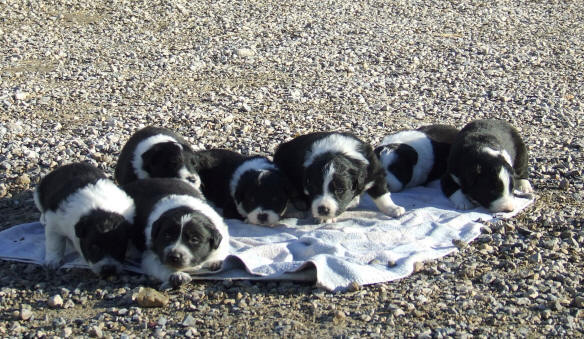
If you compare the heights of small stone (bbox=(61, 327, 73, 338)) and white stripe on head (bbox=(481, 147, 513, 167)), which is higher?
white stripe on head (bbox=(481, 147, 513, 167))

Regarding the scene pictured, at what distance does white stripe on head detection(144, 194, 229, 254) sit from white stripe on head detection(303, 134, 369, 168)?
1.38 meters

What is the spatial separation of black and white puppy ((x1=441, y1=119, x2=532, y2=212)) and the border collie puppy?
286 cm

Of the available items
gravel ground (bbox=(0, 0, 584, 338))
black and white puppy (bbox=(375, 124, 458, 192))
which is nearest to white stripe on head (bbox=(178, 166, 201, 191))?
gravel ground (bbox=(0, 0, 584, 338))

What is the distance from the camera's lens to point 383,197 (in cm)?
856

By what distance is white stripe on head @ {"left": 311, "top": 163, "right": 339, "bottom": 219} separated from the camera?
26.4ft

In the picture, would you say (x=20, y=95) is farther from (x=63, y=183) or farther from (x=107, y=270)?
(x=107, y=270)

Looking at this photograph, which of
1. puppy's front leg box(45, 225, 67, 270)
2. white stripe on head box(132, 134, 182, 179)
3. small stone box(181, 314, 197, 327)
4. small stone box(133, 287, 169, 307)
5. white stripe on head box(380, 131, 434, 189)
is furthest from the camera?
white stripe on head box(380, 131, 434, 189)

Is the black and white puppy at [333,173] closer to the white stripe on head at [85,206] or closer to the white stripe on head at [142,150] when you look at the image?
the white stripe on head at [142,150]

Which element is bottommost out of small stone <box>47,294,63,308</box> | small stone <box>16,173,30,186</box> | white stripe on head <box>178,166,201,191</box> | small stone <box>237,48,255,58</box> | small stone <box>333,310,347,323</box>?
small stone <box>16,173,30,186</box>

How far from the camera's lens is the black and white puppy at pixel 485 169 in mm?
8484

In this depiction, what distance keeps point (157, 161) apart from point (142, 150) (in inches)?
Answer: 10.3

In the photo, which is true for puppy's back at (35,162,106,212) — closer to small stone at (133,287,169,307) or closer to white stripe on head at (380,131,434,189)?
small stone at (133,287,169,307)

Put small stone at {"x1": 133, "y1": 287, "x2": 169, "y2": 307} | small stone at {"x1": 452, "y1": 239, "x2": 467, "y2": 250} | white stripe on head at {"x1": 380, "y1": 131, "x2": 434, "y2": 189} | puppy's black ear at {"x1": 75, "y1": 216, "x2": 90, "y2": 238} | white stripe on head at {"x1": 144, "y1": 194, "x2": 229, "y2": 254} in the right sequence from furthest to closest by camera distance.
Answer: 1. white stripe on head at {"x1": 380, "y1": 131, "x2": 434, "y2": 189}
2. small stone at {"x1": 452, "y1": 239, "x2": 467, "y2": 250}
3. white stripe on head at {"x1": 144, "y1": 194, "x2": 229, "y2": 254}
4. puppy's black ear at {"x1": 75, "y1": 216, "x2": 90, "y2": 238}
5. small stone at {"x1": 133, "y1": 287, "x2": 169, "y2": 307}

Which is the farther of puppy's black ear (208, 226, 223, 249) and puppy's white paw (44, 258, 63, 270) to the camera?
puppy's white paw (44, 258, 63, 270)
